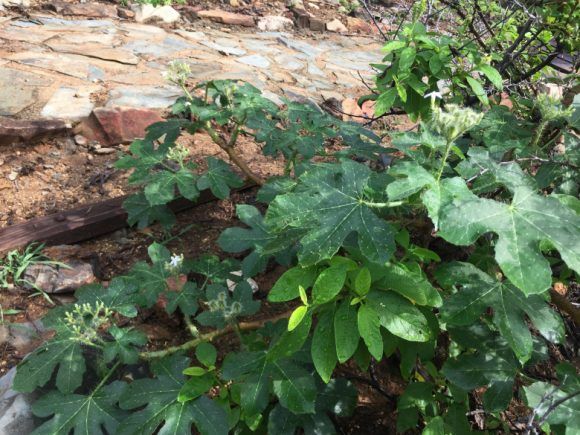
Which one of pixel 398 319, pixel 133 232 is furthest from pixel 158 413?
pixel 133 232

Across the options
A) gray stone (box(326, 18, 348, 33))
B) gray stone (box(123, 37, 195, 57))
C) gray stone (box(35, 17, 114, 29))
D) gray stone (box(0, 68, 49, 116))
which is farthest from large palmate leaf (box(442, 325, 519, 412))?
gray stone (box(326, 18, 348, 33))

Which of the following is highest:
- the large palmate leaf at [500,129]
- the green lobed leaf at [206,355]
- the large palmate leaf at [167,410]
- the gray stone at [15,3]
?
the large palmate leaf at [500,129]

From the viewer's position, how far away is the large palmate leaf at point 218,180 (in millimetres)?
2031

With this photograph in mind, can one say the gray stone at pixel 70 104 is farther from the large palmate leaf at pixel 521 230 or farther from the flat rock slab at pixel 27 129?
the large palmate leaf at pixel 521 230

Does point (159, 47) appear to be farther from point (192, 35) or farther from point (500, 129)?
point (500, 129)

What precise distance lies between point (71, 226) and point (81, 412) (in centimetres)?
109

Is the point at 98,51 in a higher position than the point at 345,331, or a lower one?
lower

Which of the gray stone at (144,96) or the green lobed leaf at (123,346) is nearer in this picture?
the green lobed leaf at (123,346)

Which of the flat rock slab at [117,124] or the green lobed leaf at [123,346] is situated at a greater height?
the green lobed leaf at [123,346]

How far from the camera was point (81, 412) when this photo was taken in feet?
4.61

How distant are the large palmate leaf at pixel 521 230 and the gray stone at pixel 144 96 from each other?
2.63 meters

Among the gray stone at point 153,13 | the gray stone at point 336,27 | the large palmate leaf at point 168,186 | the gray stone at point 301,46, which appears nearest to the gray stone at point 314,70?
the gray stone at point 301,46

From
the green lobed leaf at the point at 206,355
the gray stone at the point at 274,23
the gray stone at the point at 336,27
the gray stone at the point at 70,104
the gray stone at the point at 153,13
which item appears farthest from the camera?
the gray stone at the point at 336,27

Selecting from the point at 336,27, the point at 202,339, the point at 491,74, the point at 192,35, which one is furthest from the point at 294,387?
the point at 336,27
